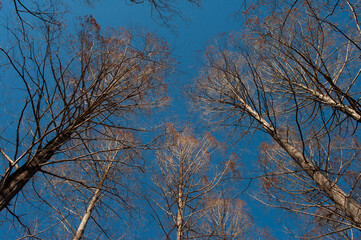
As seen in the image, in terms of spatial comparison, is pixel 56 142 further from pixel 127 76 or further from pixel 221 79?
pixel 221 79

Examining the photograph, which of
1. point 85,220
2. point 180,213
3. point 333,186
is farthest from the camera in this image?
point 85,220

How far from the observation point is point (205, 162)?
640 centimetres

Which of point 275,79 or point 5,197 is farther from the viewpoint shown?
point 275,79

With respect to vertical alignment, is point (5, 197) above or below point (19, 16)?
below

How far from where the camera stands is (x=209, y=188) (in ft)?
17.1

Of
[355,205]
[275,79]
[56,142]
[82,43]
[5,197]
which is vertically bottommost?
[5,197]

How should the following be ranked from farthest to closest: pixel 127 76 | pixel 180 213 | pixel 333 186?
pixel 180 213
pixel 127 76
pixel 333 186

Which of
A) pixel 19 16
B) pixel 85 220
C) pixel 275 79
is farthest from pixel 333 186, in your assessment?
pixel 85 220

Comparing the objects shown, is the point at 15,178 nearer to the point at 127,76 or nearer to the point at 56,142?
the point at 56,142

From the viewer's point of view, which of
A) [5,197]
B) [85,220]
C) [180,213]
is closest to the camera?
[5,197]

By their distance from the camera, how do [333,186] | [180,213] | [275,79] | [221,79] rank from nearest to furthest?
[333,186] → [180,213] → [275,79] → [221,79]

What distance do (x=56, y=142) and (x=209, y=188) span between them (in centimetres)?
374

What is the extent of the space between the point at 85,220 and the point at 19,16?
13.9 ft

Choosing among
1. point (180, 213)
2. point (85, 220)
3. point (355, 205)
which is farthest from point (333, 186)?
point (85, 220)
